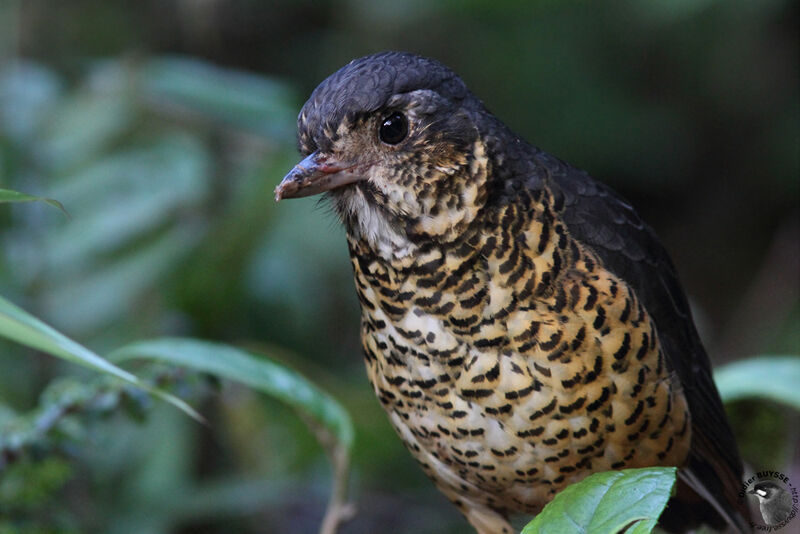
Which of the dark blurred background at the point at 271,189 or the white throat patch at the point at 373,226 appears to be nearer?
the white throat patch at the point at 373,226

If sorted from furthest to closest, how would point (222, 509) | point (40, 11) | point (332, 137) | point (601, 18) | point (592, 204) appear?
point (601, 18) < point (40, 11) < point (222, 509) < point (592, 204) < point (332, 137)

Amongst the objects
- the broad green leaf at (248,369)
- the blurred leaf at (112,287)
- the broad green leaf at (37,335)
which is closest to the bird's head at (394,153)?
the broad green leaf at (248,369)

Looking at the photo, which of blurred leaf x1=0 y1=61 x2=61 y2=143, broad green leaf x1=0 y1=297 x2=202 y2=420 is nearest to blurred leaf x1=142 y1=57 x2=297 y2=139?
blurred leaf x1=0 y1=61 x2=61 y2=143

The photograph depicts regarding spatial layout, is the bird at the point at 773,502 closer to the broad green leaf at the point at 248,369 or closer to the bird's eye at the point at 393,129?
the broad green leaf at the point at 248,369

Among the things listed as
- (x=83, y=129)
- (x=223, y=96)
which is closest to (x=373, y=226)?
(x=223, y=96)

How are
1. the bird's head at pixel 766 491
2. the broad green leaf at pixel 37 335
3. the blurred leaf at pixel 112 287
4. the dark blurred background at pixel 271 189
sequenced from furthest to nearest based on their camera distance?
1. the blurred leaf at pixel 112 287
2. the dark blurred background at pixel 271 189
3. the bird's head at pixel 766 491
4. the broad green leaf at pixel 37 335

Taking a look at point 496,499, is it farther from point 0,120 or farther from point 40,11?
point 40,11

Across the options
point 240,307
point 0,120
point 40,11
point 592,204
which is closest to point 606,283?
point 592,204

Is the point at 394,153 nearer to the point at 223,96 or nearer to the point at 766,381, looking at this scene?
the point at 766,381
